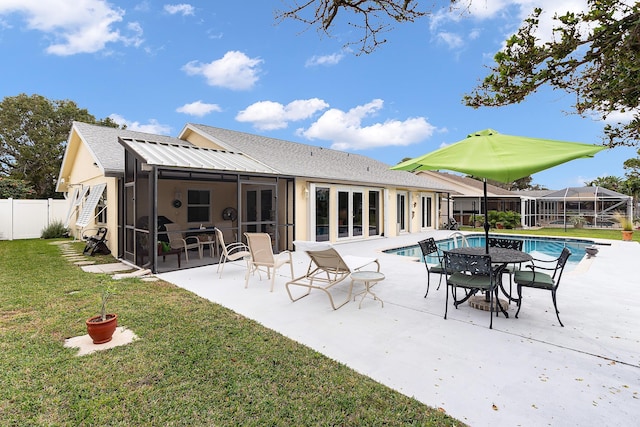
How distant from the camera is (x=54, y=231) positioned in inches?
655

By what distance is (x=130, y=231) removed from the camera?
10164 millimetres

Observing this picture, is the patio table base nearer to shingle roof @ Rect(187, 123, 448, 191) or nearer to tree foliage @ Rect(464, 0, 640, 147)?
tree foliage @ Rect(464, 0, 640, 147)

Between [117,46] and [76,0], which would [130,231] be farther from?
[117,46]

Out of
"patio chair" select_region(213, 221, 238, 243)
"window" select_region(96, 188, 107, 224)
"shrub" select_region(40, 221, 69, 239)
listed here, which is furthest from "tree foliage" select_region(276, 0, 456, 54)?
"shrub" select_region(40, 221, 69, 239)

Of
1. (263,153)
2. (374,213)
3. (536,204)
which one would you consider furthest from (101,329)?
(536,204)

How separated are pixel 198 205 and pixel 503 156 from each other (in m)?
11.8

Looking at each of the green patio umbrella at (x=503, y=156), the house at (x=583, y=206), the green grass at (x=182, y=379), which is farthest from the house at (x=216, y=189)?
the house at (x=583, y=206)

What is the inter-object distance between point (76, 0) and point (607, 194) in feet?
117

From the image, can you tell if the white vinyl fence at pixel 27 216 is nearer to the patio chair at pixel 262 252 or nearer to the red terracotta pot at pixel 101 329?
the patio chair at pixel 262 252

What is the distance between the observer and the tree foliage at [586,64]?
9.05 feet

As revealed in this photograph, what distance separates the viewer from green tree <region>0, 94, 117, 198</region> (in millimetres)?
24750

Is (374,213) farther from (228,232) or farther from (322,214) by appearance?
(228,232)

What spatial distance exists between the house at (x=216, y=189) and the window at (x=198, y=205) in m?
0.04

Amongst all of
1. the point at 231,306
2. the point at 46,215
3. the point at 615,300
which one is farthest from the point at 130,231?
the point at 615,300
